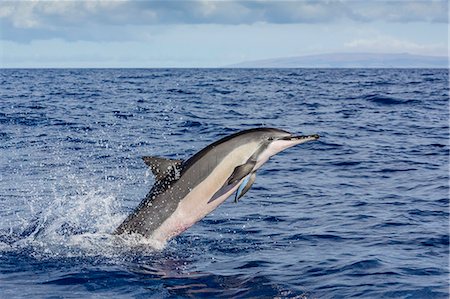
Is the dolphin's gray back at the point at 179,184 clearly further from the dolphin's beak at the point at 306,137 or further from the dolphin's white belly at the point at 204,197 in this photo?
the dolphin's beak at the point at 306,137

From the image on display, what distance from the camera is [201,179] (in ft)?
31.0

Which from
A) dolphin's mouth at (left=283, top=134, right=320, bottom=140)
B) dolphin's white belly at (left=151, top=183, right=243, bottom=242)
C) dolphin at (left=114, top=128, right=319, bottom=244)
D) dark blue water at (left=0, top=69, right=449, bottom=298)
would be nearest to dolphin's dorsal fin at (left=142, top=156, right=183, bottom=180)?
dolphin at (left=114, top=128, right=319, bottom=244)

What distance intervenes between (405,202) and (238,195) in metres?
6.05

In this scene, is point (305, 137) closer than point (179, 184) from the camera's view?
Yes

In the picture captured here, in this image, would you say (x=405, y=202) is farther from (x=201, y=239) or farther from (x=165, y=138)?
(x=165, y=138)

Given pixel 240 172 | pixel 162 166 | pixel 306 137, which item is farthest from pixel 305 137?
pixel 162 166

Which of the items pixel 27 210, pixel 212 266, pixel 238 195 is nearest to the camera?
pixel 238 195

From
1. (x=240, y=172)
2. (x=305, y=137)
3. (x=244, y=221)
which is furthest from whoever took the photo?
(x=244, y=221)

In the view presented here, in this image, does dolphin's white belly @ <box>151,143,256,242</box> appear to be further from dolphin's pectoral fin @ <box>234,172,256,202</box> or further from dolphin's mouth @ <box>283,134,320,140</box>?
dolphin's mouth @ <box>283,134,320,140</box>

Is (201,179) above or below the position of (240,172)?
below

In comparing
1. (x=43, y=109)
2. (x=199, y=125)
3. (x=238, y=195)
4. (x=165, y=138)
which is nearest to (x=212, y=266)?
(x=238, y=195)

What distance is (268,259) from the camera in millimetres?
9891

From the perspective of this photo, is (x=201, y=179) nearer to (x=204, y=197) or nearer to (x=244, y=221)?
(x=204, y=197)

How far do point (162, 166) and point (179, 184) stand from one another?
0.37 meters
